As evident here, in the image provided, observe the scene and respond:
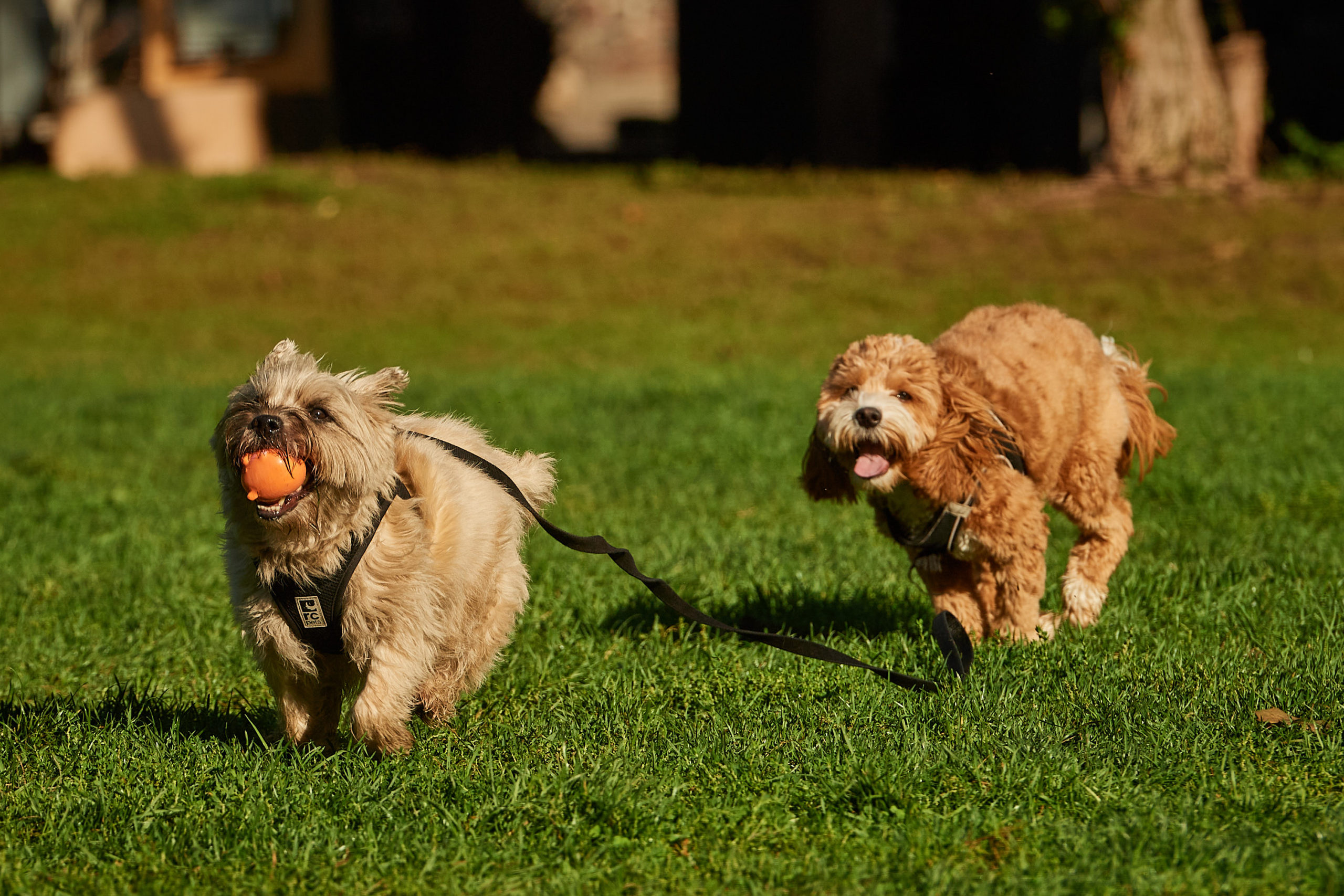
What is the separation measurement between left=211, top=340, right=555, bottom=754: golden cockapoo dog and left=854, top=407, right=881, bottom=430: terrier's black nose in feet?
4.50

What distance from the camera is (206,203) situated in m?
21.6

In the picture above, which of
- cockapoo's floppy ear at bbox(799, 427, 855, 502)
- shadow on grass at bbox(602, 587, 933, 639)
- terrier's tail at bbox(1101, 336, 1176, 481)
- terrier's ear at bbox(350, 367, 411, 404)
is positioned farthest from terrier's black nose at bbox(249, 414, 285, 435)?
terrier's tail at bbox(1101, 336, 1176, 481)

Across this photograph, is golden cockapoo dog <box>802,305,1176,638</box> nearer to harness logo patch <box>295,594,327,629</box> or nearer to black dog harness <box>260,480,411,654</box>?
black dog harness <box>260,480,411,654</box>

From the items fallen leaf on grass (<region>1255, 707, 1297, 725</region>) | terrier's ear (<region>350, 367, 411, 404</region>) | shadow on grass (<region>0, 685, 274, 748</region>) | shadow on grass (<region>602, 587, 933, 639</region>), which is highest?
terrier's ear (<region>350, 367, 411, 404</region>)

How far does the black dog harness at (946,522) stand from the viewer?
5141 millimetres

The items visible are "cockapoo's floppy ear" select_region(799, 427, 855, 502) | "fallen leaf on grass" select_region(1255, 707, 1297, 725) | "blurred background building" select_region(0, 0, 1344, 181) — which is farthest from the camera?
"blurred background building" select_region(0, 0, 1344, 181)

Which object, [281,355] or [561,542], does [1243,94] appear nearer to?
[561,542]

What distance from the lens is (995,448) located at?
16.8 feet

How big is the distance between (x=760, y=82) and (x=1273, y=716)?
80.9 feet

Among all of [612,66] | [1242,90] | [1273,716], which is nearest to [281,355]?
[1273,716]

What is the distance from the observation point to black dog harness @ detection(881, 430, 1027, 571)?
514 centimetres

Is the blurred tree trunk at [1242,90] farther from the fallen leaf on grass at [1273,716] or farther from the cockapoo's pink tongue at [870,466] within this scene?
the fallen leaf on grass at [1273,716]

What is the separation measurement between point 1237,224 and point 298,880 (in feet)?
56.2

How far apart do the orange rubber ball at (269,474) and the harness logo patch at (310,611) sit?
386 mm
